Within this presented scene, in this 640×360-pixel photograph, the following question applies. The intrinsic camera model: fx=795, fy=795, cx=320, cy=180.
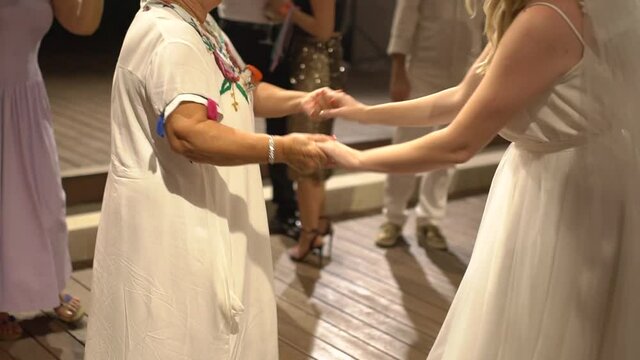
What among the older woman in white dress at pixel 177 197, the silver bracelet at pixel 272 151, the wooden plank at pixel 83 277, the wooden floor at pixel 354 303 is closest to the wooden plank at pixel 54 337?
the wooden floor at pixel 354 303

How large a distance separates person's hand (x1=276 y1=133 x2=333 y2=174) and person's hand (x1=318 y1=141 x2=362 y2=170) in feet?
0.04

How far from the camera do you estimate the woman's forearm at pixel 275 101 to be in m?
2.16

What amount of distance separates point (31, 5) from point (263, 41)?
1.31 metres

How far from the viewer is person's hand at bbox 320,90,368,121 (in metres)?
2.21

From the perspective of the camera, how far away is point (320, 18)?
3602 mm

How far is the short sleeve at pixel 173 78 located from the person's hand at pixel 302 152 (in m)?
0.20

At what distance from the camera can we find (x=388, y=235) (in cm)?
434

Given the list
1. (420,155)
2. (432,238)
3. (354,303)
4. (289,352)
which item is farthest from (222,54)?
(432,238)

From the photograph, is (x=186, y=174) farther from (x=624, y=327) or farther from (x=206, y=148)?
(x=624, y=327)

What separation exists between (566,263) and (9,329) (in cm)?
227

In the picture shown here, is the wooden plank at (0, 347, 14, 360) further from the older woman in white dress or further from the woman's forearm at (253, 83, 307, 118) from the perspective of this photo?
the woman's forearm at (253, 83, 307, 118)

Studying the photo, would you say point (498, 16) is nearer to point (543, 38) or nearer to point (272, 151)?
point (543, 38)

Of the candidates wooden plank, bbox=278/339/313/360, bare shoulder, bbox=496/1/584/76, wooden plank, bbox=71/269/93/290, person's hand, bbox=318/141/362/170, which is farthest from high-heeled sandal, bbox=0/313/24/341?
bare shoulder, bbox=496/1/584/76

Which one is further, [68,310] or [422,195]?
[422,195]
